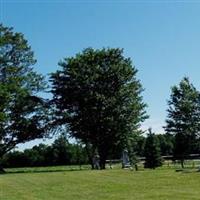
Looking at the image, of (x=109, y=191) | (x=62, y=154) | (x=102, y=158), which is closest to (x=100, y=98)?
(x=102, y=158)

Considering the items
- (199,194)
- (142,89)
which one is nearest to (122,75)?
(142,89)

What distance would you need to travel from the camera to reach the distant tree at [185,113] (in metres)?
55.2

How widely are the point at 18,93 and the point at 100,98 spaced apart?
741 centimetres

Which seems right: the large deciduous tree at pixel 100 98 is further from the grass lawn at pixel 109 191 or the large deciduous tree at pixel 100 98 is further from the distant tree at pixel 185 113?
the grass lawn at pixel 109 191

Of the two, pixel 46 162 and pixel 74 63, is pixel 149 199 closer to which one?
pixel 74 63

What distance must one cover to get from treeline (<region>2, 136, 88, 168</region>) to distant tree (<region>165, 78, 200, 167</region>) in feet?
107

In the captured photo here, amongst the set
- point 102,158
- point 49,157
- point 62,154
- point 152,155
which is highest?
point 62,154

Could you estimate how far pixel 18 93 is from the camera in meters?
49.2

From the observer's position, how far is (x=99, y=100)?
167 ft

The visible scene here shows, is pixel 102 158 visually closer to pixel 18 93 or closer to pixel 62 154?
pixel 18 93

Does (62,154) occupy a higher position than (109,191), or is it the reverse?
(62,154)

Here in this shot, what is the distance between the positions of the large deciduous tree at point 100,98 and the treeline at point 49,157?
109 ft

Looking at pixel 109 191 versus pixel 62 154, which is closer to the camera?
pixel 109 191

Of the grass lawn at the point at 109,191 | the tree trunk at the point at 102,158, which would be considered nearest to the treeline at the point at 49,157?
the tree trunk at the point at 102,158
